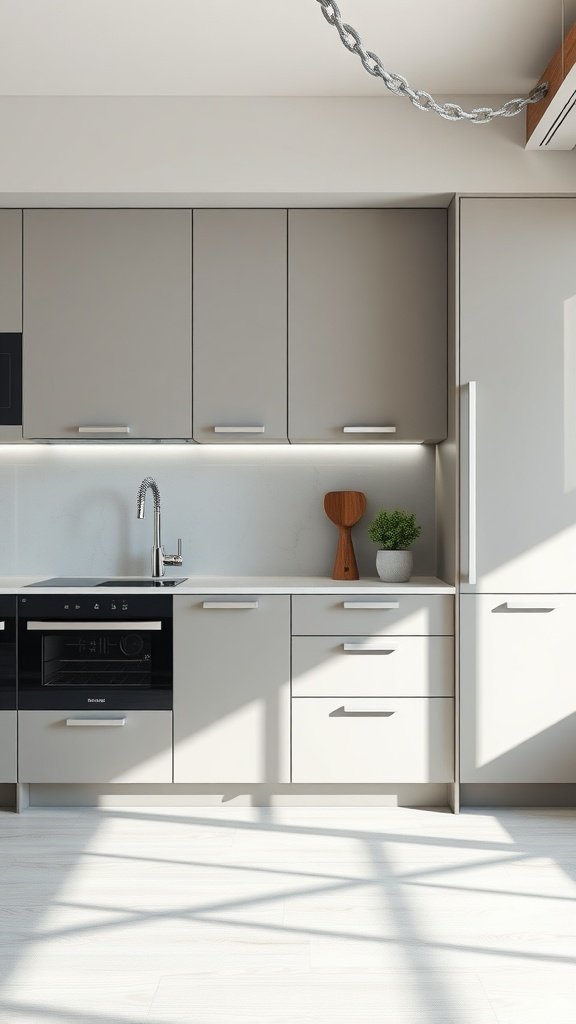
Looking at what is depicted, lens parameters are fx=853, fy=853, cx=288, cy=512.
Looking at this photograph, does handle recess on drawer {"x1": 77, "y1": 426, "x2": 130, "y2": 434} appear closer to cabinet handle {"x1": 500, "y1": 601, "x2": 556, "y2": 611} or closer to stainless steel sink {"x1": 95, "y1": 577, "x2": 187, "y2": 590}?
stainless steel sink {"x1": 95, "y1": 577, "x2": 187, "y2": 590}

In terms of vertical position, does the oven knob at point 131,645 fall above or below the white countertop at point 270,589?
below

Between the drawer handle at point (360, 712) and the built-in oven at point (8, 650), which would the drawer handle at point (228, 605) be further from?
the built-in oven at point (8, 650)

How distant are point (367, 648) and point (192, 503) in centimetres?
108

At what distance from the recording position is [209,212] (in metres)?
3.43

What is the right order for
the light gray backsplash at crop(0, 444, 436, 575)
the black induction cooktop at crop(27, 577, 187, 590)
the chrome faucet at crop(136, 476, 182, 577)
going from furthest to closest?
the light gray backsplash at crop(0, 444, 436, 575) < the chrome faucet at crop(136, 476, 182, 577) < the black induction cooktop at crop(27, 577, 187, 590)

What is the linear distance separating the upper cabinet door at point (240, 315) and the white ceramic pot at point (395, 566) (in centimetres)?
71

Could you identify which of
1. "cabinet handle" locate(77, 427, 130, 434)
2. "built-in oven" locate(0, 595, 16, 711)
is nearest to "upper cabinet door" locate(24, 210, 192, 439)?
"cabinet handle" locate(77, 427, 130, 434)

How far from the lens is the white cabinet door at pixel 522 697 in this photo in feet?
10.6

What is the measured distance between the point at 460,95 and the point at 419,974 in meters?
3.00

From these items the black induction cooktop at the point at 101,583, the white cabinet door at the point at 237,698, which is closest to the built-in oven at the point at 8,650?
the black induction cooktop at the point at 101,583

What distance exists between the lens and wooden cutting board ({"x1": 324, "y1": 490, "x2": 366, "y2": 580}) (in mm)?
3619

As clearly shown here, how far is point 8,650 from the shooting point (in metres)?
3.30

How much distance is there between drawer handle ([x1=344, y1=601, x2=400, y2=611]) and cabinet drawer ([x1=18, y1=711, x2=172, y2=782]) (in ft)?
2.65

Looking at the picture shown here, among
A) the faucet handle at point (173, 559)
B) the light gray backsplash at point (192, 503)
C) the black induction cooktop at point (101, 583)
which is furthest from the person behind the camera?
the light gray backsplash at point (192, 503)
